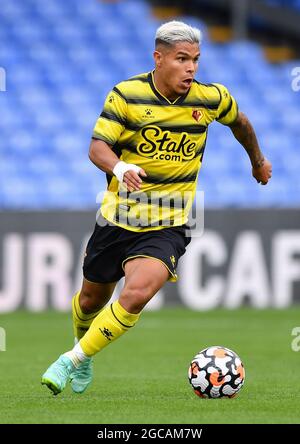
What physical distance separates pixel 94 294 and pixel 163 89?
4.40 feet

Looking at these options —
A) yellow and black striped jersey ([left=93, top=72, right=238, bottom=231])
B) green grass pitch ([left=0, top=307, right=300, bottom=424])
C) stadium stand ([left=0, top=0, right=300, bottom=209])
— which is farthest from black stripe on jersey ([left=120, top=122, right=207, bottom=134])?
stadium stand ([left=0, top=0, right=300, bottom=209])

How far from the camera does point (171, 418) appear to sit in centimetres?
566

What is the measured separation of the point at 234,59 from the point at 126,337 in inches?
318

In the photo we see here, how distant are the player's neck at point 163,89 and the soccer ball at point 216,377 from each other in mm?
1573

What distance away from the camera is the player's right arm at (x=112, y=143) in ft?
20.2

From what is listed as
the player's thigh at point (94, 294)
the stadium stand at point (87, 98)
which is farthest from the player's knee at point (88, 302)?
the stadium stand at point (87, 98)

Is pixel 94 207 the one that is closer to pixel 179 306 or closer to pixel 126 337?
pixel 179 306

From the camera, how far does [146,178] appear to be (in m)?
6.81

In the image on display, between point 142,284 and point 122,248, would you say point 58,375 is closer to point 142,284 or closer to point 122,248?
point 142,284

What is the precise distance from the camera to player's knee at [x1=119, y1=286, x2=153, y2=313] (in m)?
6.36

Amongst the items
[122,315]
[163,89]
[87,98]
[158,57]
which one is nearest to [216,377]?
[122,315]

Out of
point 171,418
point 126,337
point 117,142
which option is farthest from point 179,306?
point 171,418

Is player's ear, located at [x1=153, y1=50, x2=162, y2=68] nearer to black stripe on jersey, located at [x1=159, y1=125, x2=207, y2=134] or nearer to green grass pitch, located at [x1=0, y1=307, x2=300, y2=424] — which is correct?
black stripe on jersey, located at [x1=159, y1=125, x2=207, y2=134]
